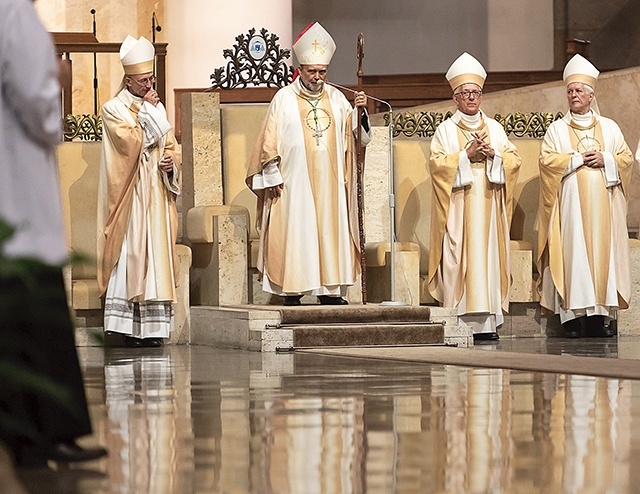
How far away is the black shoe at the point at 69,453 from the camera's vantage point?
4.03 m

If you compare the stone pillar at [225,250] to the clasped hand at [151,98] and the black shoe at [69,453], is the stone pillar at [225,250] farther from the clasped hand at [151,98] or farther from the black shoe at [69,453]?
the black shoe at [69,453]

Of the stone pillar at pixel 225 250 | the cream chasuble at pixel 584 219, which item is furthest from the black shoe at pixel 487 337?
the stone pillar at pixel 225 250

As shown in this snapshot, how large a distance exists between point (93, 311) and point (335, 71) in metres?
8.42

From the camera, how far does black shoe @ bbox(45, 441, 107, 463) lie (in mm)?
4031

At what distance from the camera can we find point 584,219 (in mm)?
11812

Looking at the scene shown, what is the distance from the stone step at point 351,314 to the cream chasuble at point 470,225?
1106mm

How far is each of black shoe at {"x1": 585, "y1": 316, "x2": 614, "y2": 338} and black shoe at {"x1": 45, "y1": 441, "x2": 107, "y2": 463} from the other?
8318 millimetres

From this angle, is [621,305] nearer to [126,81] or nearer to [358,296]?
[358,296]

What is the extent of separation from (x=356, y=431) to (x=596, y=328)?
7366 millimetres

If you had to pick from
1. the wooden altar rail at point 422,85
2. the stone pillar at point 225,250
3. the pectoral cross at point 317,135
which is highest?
the wooden altar rail at point 422,85

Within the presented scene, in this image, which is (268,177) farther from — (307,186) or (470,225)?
(470,225)

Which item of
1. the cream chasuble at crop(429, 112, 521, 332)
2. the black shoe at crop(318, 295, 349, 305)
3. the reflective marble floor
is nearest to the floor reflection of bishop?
the reflective marble floor

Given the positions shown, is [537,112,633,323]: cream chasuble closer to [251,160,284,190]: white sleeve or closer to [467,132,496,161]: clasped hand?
[467,132,496,161]: clasped hand

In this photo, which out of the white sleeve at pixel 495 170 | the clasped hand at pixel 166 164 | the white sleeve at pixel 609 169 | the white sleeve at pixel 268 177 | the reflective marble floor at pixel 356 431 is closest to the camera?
the reflective marble floor at pixel 356 431
